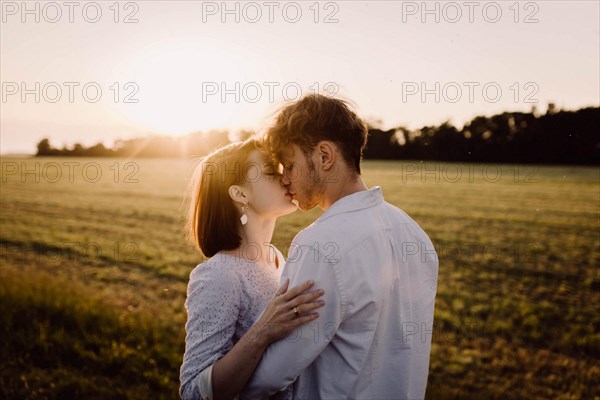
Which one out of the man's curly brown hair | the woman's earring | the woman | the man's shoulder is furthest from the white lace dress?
A: the man's curly brown hair

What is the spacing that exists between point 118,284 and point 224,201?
8.30m

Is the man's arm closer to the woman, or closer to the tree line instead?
the woman

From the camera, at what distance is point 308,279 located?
2021 millimetres

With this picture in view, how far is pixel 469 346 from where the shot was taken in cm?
687

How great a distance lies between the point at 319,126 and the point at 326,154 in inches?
6.0

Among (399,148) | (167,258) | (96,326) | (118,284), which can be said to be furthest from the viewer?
(399,148)

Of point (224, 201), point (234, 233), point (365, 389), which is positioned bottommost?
point (365, 389)

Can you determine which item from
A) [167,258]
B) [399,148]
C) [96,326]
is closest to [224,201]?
[96,326]

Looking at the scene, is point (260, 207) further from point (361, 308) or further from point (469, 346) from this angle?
point (469, 346)

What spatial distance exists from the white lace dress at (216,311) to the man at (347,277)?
0.31 metres

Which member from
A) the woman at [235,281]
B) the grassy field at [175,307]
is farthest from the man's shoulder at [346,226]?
the grassy field at [175,307]

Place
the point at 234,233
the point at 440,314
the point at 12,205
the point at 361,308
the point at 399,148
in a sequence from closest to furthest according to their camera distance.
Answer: the point at 361,308 < the point at 234,233 < the point at 440,314 < the point at 12,205 < the point at 399,148

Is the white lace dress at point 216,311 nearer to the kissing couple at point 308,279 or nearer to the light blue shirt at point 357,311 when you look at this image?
the kissing couple at point 308,279

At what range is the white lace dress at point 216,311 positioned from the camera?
2398 mm
